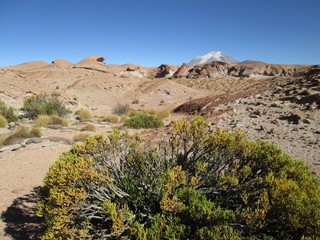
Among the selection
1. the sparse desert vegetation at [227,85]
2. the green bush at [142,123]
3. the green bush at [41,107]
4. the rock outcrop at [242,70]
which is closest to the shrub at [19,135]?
the green bush at [142,123]

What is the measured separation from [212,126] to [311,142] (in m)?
3.50

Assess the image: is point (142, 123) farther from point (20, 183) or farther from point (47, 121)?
point (20, 183)

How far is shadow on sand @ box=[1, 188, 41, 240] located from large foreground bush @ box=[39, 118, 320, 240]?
1.49 m

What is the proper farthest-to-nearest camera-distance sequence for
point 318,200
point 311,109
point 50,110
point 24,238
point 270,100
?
point 50,110 → point 270,100 → point 311,109 → point 24,238 → point 318,200

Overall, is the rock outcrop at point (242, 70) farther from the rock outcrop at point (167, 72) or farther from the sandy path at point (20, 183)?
the sandy path at point (20, 183)

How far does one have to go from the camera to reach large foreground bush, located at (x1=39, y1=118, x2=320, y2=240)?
6.36 ft

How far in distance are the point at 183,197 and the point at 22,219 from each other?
3.72 m

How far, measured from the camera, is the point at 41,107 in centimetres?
1492

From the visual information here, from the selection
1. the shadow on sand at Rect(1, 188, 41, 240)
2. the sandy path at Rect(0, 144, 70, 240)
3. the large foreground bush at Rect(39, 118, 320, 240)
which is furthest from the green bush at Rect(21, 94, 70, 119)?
the large foreground bush at Rect(39, 118, 320, 240)

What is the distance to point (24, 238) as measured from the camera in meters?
3.38

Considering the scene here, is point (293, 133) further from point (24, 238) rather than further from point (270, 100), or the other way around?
point (24, 238)

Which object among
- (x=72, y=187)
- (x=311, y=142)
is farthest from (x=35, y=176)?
(x=311, y=142)

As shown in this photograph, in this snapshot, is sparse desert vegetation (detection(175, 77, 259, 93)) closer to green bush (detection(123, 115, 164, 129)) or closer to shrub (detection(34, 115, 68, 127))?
green bush (detection(123, 115, 164, 129))

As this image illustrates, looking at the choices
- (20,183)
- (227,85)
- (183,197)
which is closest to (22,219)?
(20,183)
